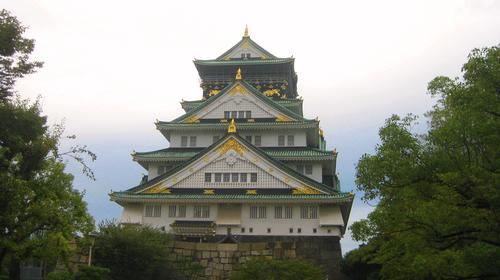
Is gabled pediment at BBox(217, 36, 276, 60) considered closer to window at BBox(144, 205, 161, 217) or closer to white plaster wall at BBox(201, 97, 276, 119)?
white plaster wall at BBox(201, 97, 276, 119)

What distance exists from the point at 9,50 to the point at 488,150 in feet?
50.4

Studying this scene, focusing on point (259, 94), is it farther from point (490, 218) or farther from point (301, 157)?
point (490, 218)

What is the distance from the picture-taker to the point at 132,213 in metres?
35.2

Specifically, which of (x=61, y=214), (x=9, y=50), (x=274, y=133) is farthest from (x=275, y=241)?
(x=9, y=50)

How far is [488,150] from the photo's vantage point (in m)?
13.7

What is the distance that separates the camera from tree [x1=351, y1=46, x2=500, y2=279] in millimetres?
12930

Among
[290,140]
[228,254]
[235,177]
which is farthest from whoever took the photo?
[290,140]

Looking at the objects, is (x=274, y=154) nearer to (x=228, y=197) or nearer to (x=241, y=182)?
(x=241, y=182)

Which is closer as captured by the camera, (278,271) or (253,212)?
(278,271)

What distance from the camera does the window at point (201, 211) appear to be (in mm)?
34688

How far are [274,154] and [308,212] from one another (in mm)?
6087

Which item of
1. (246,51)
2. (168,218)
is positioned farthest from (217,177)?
(246,51)

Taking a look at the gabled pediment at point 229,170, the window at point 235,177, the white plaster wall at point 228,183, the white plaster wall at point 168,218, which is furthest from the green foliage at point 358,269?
the white plaster wall at point 168,218

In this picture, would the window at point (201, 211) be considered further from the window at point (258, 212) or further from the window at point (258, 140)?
the window at point (258, 140)
